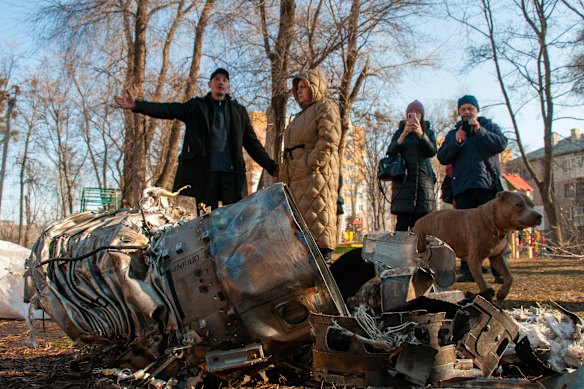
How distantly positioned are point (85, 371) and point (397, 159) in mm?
4345

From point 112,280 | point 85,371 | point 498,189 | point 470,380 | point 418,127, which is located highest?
point 418,127

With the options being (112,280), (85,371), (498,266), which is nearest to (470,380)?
(112,280)

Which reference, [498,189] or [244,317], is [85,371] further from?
[498,189]

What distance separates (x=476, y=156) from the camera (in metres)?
6.29

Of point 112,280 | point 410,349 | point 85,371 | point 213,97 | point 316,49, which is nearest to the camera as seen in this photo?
point 410,349

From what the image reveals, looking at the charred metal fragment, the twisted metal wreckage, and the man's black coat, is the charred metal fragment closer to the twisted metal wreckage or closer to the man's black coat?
the twisted metal wreckage

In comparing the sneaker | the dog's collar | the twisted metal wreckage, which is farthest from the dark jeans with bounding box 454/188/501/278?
the twisted metal wreckage

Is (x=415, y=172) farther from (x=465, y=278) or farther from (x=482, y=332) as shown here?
(x=482, y=332)

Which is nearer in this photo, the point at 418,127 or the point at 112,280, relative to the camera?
the point at 112,280

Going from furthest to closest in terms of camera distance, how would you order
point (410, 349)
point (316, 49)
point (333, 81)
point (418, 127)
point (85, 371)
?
1. point (333, 81)
2. point (316, 49)
3. point (418, 127)
4. point (85, 371)
5. point (410, 349)

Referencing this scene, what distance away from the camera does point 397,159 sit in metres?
Result: 6.35

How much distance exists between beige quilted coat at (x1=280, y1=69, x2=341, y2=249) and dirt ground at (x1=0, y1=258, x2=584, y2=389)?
1.86 m

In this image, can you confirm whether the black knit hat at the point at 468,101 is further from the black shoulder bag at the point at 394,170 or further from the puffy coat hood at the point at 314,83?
the puffy coat hood at the point at 314,83

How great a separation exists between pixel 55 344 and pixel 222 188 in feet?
6.51
